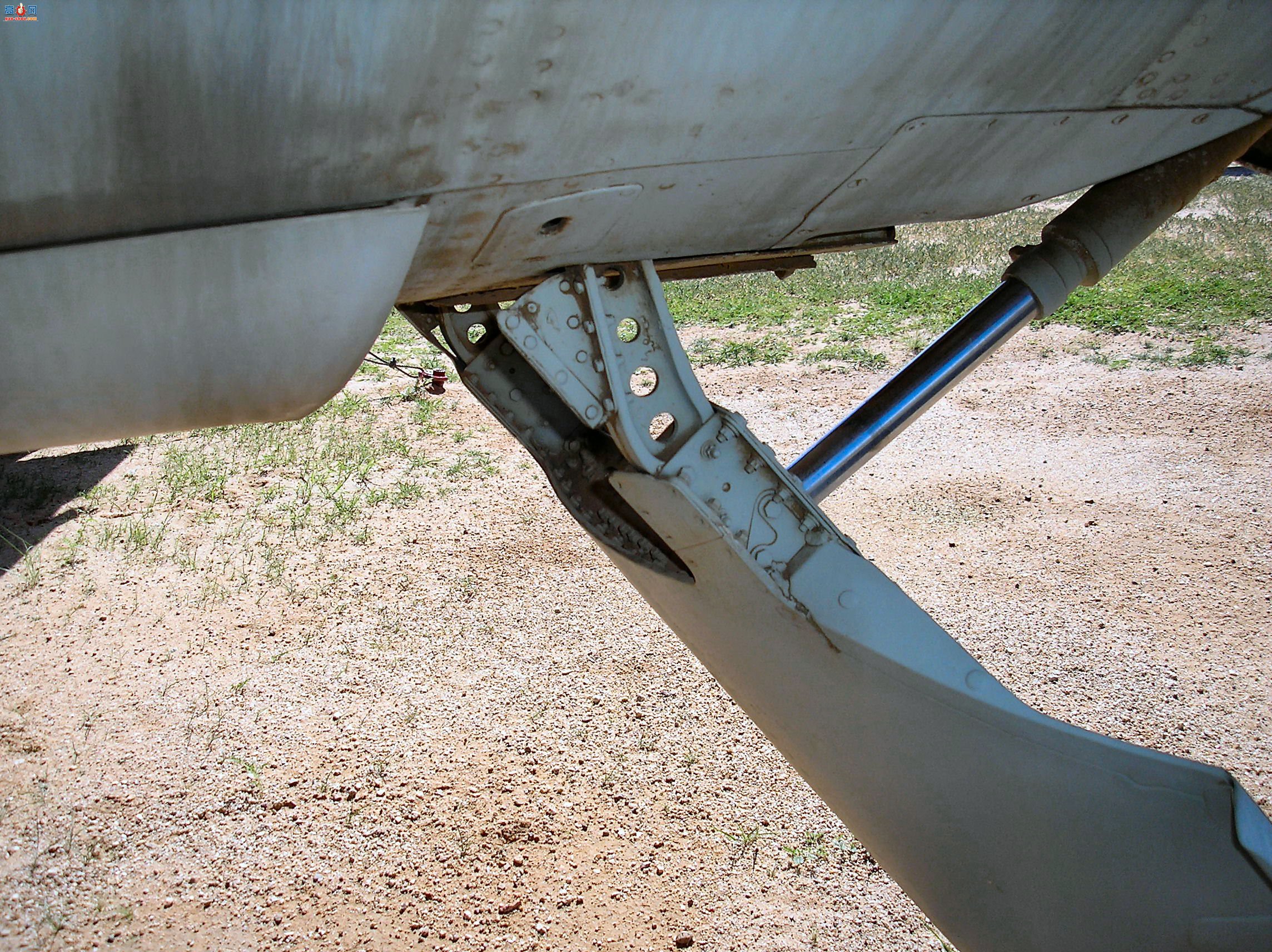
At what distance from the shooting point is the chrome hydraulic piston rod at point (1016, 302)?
2.13 metres

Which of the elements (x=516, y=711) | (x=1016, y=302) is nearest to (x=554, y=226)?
(x=1016, y=302)

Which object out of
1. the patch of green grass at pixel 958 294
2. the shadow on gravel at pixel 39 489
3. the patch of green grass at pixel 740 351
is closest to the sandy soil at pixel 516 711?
the shadow on gravel at pixel 39 489

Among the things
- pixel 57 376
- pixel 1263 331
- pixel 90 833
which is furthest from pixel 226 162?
pixel 1263 331

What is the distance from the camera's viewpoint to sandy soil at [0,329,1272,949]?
2.84m

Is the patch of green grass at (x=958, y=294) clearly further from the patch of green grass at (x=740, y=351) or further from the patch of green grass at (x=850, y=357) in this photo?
the patch of green grass at (x=850, y=357)

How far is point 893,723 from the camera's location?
1.80 meters

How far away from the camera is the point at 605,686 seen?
3818mm

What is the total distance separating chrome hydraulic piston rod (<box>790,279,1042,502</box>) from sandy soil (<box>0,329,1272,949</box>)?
4.80ft

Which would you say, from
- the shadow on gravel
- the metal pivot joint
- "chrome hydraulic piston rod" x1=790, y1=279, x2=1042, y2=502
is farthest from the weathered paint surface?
the shadow on gravel

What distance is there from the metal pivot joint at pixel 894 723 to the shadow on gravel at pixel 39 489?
407 cm

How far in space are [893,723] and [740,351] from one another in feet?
20.0

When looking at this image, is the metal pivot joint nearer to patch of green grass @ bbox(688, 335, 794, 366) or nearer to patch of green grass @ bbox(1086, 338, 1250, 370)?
patch of green grass @ bbox(688, 335, 794, 366)

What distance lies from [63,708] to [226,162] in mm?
3206

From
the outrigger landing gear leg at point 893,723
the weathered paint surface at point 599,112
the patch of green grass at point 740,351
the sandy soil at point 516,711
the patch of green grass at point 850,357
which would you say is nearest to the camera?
the weathered paint surface at point 599,112
